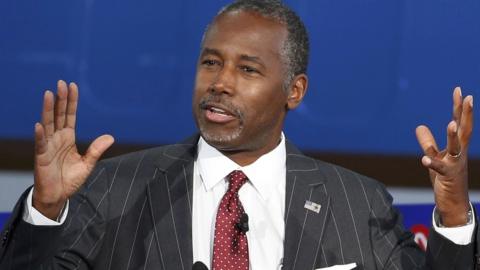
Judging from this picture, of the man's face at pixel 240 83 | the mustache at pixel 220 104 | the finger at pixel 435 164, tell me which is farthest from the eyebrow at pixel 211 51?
the finger at pixel 435 164

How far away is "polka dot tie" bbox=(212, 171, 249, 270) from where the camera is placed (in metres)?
2.40

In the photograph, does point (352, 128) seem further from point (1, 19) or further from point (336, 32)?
point (1, 19)

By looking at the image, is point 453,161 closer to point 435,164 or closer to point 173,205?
point 435,164

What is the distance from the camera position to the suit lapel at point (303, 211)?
2.46 meters

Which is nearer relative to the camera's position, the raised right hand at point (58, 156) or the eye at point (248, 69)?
the raised right hand at point (58, 156)

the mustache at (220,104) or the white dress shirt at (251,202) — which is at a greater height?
the mustache at (220,104)

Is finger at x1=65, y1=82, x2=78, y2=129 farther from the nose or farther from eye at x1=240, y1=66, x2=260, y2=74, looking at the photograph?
eye at x1=240, y1=66, x2=260, y2=74

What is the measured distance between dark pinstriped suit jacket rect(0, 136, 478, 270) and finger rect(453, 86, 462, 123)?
29 cm

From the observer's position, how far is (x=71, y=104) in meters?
2.21

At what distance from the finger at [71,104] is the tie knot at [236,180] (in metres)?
0.47

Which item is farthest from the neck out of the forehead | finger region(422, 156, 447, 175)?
finger region(422, 156, 447, 175)

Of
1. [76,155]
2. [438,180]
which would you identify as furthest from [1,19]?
[438,180]

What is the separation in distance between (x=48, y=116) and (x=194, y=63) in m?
1.21

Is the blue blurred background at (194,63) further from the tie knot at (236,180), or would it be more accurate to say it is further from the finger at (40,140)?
the finger at (40,140)
